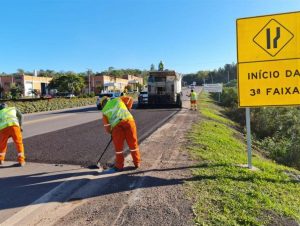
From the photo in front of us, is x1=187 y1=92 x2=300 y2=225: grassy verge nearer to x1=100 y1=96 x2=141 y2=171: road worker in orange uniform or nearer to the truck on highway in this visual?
x1=100 y1=96 x2=141 y2=171: road worker in orange uniform

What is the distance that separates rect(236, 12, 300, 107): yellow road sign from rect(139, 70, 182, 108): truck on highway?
23516 mm

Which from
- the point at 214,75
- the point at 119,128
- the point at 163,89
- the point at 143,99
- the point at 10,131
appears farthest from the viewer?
the point at 214,75

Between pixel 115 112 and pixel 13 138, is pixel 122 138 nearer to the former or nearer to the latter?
pixel 115 112

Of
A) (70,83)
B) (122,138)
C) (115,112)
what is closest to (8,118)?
(115,112)

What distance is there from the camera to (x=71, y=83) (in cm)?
9412

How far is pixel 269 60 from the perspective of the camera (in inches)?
286

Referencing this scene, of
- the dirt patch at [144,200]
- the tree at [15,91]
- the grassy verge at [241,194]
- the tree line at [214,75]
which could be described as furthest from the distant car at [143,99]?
the tree line at [214,75]

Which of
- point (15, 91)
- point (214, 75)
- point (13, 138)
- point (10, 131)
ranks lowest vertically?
point (13, 138)

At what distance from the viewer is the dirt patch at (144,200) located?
4.83 m

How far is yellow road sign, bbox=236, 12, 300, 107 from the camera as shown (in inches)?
279

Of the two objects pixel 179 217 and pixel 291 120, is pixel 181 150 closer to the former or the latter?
pixel 179 217

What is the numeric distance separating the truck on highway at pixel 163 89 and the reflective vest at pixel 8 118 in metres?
22.9

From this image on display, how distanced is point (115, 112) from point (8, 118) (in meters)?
2.68

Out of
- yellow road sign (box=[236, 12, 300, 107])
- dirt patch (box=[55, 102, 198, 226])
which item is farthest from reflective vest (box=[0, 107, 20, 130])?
yellow road sign (box=[236, 12, 300, 107])
